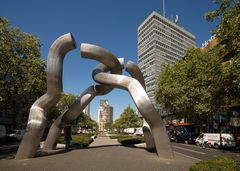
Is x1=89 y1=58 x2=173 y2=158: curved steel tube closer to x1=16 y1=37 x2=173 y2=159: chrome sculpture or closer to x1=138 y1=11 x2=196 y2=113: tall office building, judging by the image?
Result: x1=16 y1=37 x2=173 y2=159: chrome sculpture

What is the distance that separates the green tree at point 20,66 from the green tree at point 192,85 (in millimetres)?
19785

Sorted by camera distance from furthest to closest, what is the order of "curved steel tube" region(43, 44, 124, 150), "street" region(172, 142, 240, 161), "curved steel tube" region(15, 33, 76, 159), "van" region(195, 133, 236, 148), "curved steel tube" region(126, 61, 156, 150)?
"van" region(195, 133, 236, 148) → "street" region(172, 142, 240, 161) → "curved steel tube" region(126, 61, 156, 150) → "curved steel tube" region(43, 44, 124, 150) → "curved steel tube" region(15, 33, 76, 159)

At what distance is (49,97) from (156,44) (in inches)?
4363

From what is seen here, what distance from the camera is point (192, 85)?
34.7 meters

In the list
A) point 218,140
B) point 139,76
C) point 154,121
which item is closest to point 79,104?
point 139,76

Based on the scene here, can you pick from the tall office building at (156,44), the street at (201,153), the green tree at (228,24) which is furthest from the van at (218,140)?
the tall office building at (156,44)

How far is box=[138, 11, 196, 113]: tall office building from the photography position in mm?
120688

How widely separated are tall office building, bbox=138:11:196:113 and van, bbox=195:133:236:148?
267ft

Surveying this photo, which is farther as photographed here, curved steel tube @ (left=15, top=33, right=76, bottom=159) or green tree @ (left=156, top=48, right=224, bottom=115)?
green tree @ (left=156, top=48, right=224, bottom=115)

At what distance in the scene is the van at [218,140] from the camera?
29.2m

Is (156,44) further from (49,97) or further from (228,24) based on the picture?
(49,97)

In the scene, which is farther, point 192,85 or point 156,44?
point 156,44

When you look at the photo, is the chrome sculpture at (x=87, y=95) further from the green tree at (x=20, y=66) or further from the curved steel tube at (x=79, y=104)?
the green tree at (x=20, y=66)

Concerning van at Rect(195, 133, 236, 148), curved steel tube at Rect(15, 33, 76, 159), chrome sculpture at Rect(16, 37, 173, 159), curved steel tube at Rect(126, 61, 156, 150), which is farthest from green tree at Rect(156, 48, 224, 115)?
curved steel tube at Rect(15, 33, 76, 159)
